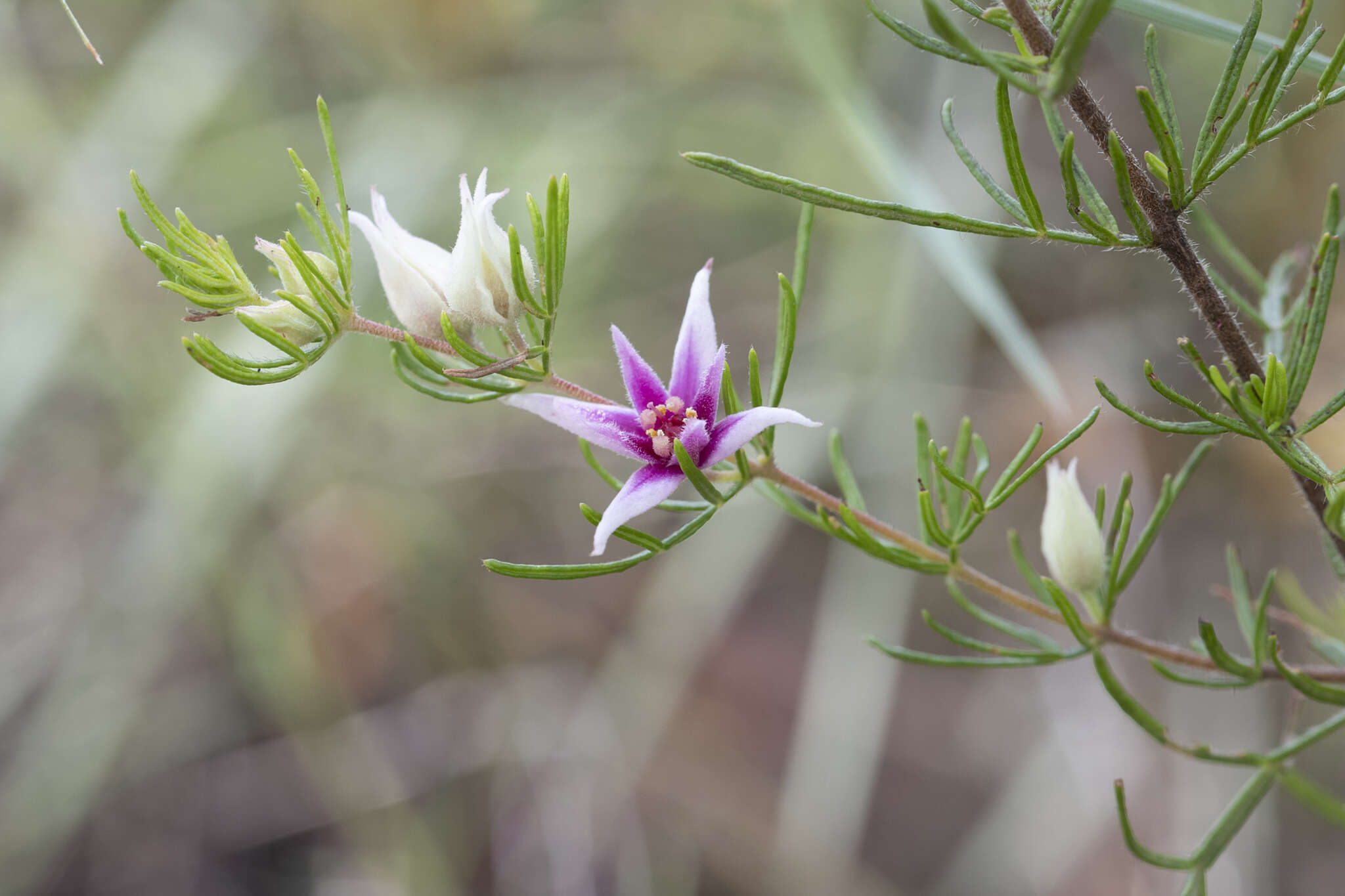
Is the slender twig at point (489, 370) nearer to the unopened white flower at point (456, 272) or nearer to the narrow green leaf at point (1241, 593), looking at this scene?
the unopened white flower at point (456, 272)

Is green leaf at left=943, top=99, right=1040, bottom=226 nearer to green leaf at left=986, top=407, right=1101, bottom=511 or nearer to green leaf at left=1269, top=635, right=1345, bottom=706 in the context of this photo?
green leaf at left=986, top=407, right=1101, bottom=511

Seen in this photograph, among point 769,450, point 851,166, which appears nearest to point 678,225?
point 851,166

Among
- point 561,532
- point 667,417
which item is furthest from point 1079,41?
point 561,532

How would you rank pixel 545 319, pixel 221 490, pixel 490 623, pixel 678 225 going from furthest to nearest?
pixel 678 225 → pixel 490 623 → pixel 221 490 → pixel 545 319

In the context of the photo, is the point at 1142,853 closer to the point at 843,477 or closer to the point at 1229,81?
the point at 843,477

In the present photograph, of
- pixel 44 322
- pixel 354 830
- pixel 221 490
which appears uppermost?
pixel 44 322

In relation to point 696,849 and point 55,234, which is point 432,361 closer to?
point 696,849

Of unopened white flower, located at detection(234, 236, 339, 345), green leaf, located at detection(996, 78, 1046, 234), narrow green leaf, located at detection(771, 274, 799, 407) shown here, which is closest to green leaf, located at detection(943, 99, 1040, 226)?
green leaf, located at detection(996, 78, 1046, 234)
